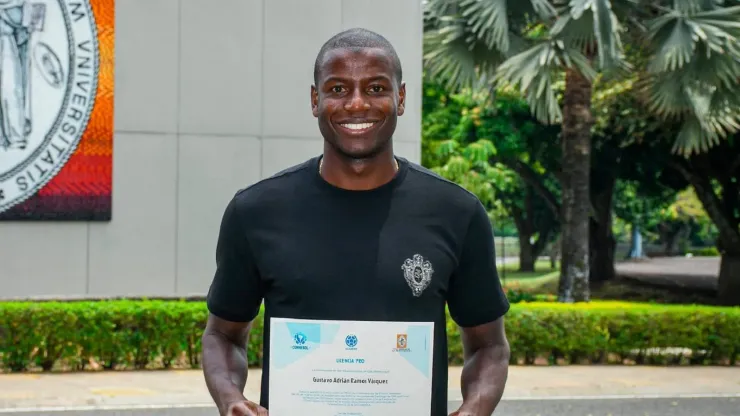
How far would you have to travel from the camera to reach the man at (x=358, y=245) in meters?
2.47

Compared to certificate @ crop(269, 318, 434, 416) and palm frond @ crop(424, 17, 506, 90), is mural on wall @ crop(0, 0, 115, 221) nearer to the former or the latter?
palm frond @ crop(424, 17, 506, 90)

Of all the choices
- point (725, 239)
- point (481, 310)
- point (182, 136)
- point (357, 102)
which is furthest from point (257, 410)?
point (725, 239)

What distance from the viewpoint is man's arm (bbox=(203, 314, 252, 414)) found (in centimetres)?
256

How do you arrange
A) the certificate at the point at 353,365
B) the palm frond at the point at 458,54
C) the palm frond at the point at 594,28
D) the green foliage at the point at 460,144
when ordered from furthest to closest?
the green foliage at the point at 460,144, the palm frond at the point at 458,54, the palm frond at the point at 594,28, the certificate at the point at 353,365

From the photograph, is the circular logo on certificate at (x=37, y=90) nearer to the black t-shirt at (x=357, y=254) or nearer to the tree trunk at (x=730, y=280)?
the black t-shirt at (x=357, y=254)

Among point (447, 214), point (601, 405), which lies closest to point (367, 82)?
point (447, 214)

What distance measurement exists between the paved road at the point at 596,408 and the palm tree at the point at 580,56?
4940mm

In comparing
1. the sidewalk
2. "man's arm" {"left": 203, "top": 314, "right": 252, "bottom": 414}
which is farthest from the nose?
the sidewalk

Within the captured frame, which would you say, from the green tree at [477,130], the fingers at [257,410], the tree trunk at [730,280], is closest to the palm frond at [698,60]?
the green tree at [477,130]

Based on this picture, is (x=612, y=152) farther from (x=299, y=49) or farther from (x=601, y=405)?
(x=601, y=405)

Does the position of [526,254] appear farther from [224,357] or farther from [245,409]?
[245,409]

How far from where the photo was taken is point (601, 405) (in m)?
11.0

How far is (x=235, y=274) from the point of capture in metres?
2.59

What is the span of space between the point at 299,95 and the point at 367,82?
12877 mm
